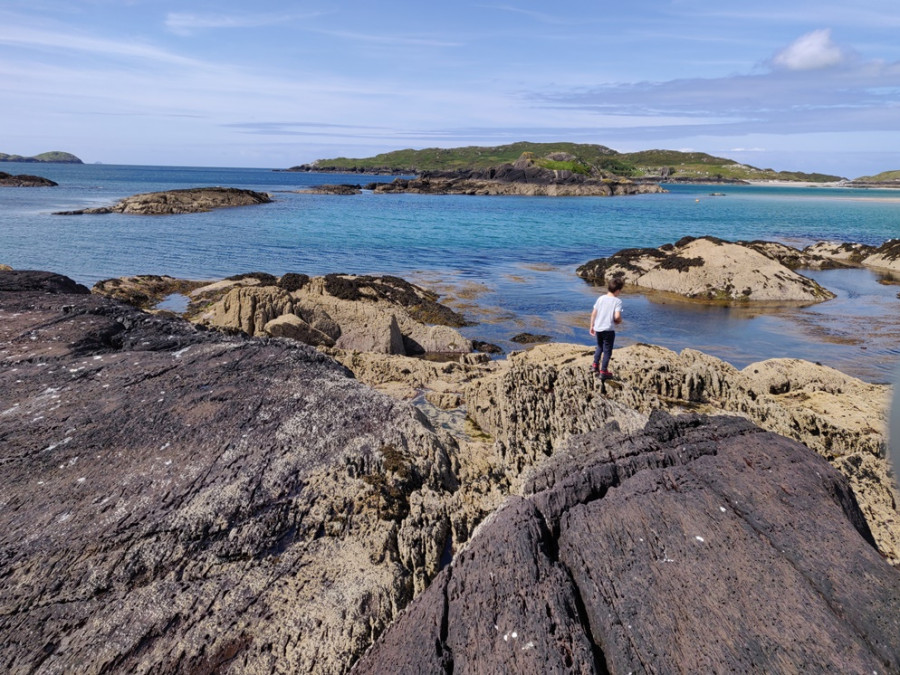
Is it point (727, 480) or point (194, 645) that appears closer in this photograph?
point (194, 645)

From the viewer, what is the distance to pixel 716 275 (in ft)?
91.3

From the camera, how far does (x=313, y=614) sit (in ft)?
15.5

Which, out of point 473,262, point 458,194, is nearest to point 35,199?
point 473,262

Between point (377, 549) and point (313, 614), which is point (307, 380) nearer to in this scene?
point (377, 549)

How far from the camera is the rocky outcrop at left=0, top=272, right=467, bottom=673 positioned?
440 cm

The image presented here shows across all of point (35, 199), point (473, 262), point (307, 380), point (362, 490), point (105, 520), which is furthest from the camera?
point (35, 199)

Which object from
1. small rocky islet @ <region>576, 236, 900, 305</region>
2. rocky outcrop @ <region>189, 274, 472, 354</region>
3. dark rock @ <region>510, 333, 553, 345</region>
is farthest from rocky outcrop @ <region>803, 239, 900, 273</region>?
rocky outcrop @ <region>189, 274, 472, 354</region>

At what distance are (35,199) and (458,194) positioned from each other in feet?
261

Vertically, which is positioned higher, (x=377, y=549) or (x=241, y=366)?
(x=241, y=366)

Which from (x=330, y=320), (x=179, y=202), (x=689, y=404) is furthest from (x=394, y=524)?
(x=179, y=202)

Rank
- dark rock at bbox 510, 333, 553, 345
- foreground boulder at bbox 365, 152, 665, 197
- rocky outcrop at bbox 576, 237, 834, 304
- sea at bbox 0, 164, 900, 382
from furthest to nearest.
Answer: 1. foreground boulder at bbox 365, 152, 665, 197
2. rocky outcrop at bbox 576, 237, 834, 304
3. sea at bbox 0, 164, 900, 382
4. dark rock at bbox 510, 333, 553, 345

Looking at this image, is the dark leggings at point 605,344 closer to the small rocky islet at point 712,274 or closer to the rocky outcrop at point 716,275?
the small rocky islet at point 712,274

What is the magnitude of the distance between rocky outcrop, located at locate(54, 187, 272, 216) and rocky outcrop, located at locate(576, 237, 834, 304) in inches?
2047

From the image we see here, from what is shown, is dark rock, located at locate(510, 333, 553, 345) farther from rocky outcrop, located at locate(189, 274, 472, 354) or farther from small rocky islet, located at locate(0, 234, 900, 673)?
small rocky islet, located at locate(0, 234, 900, 673)
